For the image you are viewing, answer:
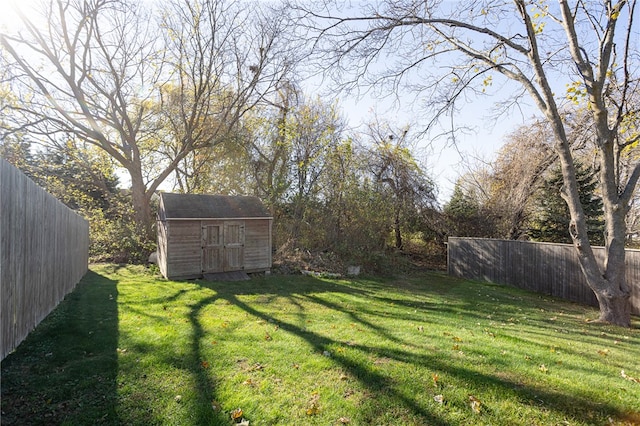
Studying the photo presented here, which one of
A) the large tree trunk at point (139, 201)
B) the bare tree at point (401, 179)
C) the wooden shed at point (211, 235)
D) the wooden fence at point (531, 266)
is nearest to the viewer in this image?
the wooden fence at point (531, 266)

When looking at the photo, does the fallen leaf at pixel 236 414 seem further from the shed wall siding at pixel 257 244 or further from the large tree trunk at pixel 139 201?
the large tree trunk at pixel 139 201

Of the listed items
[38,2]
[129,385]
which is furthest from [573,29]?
[38,2]

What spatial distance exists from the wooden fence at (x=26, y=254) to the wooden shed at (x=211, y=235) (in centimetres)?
468

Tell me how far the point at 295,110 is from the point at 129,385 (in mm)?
16191

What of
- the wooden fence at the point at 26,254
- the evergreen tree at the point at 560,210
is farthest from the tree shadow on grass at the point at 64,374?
the evergreen tree at the point at 560,210

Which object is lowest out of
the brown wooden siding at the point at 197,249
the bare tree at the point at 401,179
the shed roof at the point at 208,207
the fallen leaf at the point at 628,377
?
the fallen leaf at the point at 628,377

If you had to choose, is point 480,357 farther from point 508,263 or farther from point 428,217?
point 428,217

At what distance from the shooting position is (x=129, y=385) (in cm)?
350

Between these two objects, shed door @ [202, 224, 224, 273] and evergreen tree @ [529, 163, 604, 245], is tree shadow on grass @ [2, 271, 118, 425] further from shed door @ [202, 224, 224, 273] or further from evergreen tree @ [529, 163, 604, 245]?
evergreen tree @ [529, 163, 604, 245]

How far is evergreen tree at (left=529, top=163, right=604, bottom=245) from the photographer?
14.2m

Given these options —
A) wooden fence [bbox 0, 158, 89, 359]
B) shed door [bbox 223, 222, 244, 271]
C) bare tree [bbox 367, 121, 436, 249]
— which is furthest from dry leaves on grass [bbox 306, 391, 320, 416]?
bare tree [bbox 367, 121, 436, 249]

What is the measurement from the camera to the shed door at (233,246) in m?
12.3

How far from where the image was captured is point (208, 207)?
12.3 m

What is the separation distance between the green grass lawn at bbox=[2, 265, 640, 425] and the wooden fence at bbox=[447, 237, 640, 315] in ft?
8.06
